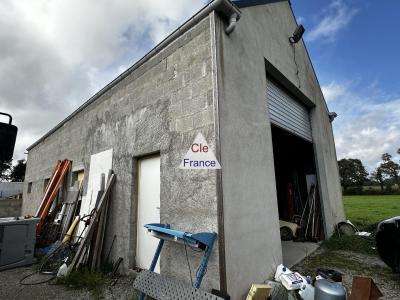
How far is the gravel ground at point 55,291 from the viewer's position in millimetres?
3514

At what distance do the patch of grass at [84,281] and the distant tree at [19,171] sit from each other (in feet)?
161

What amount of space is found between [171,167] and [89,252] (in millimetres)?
2525

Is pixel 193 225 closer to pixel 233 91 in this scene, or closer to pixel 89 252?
pixel 233 91

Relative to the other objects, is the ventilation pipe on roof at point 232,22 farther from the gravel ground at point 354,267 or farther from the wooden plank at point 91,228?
the gravel ground at point 354,267

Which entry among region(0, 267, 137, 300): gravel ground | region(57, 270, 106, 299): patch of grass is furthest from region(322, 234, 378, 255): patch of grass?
region(57, 270, 106, 299): patch of grass

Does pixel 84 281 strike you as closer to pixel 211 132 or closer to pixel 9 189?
pixel 211 132

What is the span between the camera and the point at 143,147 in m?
4.54

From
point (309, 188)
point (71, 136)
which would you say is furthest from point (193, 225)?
point (71, 136)

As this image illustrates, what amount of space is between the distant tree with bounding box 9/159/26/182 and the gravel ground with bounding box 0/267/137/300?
48.7 metres

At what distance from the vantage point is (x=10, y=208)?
15.5 metres

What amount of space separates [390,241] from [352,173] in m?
59.3

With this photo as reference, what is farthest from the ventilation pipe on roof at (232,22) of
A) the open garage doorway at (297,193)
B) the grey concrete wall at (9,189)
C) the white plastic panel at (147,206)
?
the grey concrete wall at (9,189)

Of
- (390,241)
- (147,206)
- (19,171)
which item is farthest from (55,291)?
(19,171)

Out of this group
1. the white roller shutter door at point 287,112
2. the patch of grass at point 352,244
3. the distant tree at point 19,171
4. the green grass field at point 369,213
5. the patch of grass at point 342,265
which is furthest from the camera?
the distant tree at point 19,171
